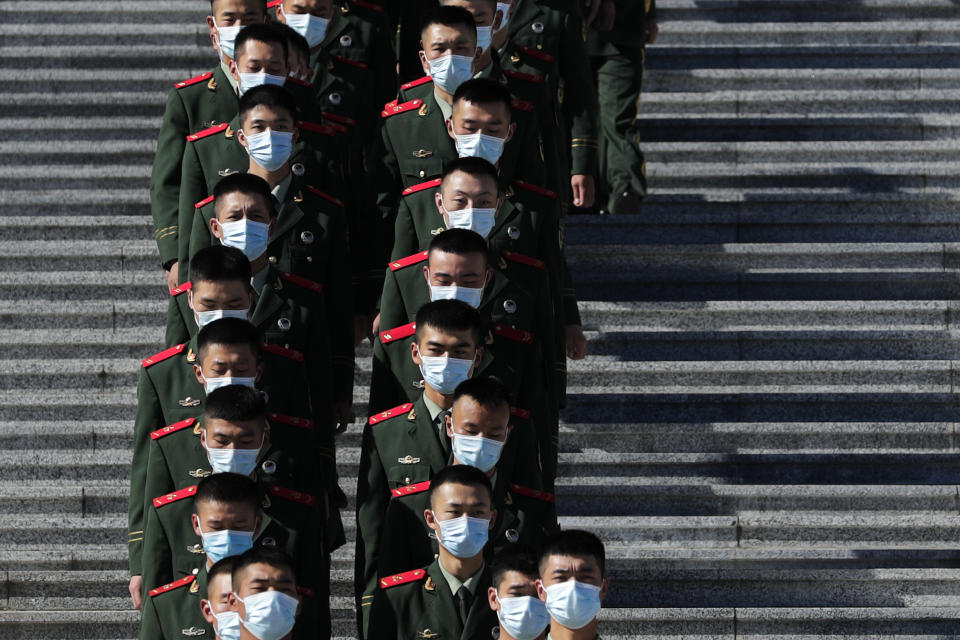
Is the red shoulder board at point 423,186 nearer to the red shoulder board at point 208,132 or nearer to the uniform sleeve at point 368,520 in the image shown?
the red shoulder board at point 208,132

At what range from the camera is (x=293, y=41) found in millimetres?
9453

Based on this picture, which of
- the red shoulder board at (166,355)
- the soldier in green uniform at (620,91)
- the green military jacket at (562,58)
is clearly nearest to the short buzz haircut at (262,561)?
the red shoulder board at (166,355)

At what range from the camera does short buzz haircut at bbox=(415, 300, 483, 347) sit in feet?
26.5

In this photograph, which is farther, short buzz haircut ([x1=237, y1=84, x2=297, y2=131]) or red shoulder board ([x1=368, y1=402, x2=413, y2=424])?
short buzz haircut ([x1=237, y1=84, x2=297, y2=131])

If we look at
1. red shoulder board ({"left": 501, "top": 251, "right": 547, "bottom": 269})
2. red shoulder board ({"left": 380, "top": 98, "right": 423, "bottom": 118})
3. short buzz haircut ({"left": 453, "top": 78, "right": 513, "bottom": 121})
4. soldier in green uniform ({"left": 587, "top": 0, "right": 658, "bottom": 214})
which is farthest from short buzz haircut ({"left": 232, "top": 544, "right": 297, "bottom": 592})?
soldier in green uniform ({"left": 587, "top": 0, "right": 658, "bottom": 214})

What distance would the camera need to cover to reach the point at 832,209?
38.2ft

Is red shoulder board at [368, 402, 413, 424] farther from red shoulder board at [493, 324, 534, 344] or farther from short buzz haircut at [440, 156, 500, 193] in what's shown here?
short buzz haircut at [440, 156, 500, 193]

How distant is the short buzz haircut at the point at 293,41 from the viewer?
9375 mm

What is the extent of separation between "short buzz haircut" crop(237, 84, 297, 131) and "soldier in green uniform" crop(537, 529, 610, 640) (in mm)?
2600

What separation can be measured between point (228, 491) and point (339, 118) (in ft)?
8.81

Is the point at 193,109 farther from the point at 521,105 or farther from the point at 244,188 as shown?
the point at 521,105

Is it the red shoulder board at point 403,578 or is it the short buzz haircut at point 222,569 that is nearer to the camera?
the short buzz haircut at point 222,569

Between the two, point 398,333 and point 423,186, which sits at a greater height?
point 423,186

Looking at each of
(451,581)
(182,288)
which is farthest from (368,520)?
(182,288)
